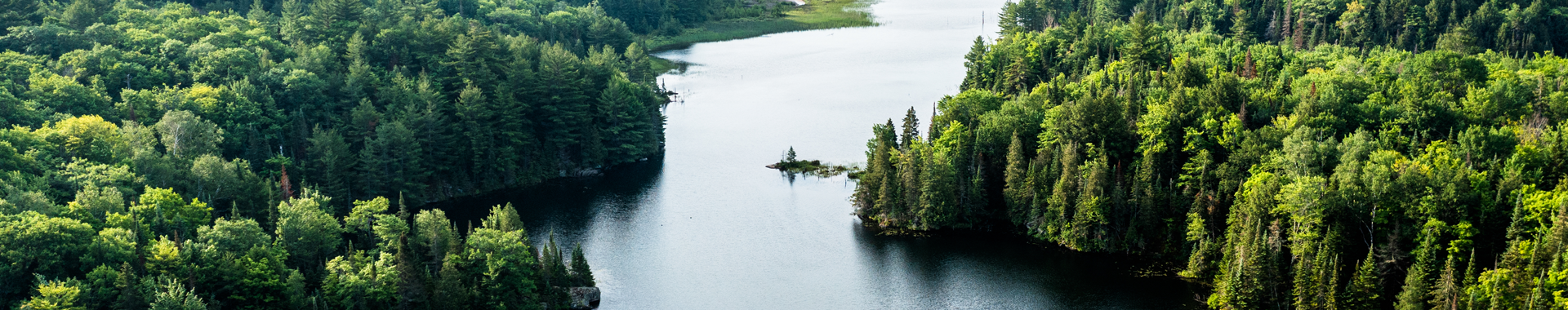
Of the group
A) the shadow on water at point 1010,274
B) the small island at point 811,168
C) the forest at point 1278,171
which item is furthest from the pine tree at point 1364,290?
the small island at point 811,168

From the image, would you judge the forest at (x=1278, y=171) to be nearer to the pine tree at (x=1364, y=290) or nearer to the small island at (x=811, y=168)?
the pine tree at (x=1364, y=290)

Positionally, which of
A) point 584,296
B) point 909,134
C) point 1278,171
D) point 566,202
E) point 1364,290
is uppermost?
point 909,134

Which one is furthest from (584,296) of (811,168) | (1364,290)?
(1364,290)

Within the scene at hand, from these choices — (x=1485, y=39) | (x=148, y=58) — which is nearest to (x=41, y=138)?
(x=148, y=58)

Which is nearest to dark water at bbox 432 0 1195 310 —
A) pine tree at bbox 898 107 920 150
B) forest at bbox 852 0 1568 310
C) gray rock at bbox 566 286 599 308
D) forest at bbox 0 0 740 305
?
gray rock at bbox 566 286 599 308

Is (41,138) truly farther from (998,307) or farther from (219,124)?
(998,307)

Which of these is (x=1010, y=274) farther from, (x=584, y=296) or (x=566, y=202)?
(x=566, y=202)
